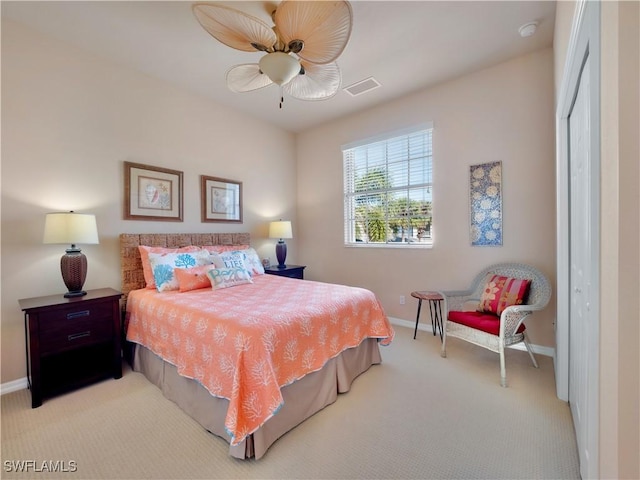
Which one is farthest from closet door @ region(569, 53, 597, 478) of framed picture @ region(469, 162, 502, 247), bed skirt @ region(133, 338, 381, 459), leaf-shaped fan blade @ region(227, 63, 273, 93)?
leaf-shaped fan blade @ region(227, 63, 273, 93)

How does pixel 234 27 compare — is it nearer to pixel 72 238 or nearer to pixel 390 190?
pixel 72 238

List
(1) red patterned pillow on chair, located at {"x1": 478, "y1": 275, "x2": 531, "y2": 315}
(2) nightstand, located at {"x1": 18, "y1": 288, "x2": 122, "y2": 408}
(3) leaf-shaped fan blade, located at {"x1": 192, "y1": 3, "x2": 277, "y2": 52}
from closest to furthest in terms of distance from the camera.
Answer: (3) leaf-shaped fan blade, located at {"x1": 192, "y1": 3, "x2": 277, "y2": 52}, (2) nightstand, located at {"x1": 18, "y1": 288, "x2": 122, "y2": 408}, (1) red patterned pillow on chair, located at {"x1": 478, "y1": 275, "x2": 531, "y2": 315}

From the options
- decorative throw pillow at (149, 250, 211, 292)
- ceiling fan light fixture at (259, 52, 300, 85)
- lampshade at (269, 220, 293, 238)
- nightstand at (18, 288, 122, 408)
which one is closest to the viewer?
ceiling fan light fixture at (259, 52, 300, 85)

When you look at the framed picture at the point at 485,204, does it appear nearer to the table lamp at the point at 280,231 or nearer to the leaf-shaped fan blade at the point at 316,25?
the leaf-shaped fan blade at the point at 316,25

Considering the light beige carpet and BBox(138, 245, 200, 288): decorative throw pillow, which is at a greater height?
BBox(138, 245, 200, 288): decorative throw pillow

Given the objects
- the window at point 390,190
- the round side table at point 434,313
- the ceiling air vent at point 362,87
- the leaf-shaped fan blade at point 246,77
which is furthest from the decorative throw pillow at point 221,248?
the ceiling air vent at point 362,87

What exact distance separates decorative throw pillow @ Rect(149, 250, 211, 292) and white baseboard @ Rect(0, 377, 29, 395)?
48.5 inches

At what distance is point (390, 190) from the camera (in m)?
3.93

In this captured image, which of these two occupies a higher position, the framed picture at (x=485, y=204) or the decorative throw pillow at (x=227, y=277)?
the framed picture at (x=485, y=204)

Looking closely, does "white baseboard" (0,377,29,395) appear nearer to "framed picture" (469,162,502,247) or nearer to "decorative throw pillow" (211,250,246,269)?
"decorative throw pillow" (211,250,246,269)

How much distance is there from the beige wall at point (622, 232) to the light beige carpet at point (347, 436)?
3.09 ft

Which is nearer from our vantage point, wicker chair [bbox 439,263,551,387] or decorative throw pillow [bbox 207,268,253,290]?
wicker chair [bbox 439,263,551,387]

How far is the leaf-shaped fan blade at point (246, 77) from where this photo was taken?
2.27m

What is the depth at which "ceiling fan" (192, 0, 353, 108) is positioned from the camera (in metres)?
1.66
